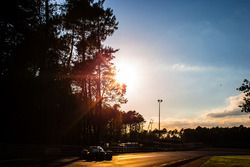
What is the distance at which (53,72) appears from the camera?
168 feet

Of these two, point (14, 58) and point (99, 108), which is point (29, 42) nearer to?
point (14, 58)

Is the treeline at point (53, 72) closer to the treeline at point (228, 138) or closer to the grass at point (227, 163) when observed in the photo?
the grass at point (227, 163)

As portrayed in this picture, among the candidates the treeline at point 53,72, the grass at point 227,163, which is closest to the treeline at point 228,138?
the treeline at point 53,72

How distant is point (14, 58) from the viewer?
1713 inches

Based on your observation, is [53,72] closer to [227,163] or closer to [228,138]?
[227,163]

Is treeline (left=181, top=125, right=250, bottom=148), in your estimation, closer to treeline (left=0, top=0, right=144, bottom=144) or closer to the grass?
treeline (left=0, top=0, right=144, bottom=144)

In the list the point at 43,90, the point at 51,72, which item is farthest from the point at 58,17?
the point at 43,90

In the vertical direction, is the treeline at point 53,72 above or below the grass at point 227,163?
above

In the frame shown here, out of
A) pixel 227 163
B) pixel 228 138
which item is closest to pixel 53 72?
pixel 227 163

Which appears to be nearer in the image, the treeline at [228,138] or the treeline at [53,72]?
the treeline at [53,72]

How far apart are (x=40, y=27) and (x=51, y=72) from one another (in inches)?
227

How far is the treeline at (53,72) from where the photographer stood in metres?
43.4

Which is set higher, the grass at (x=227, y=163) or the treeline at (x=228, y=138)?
the treeline at (x=228, y=138)

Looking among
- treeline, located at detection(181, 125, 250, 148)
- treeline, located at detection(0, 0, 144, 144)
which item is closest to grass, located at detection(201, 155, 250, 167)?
treeline, located at detection(0, 0, 144, 144)
